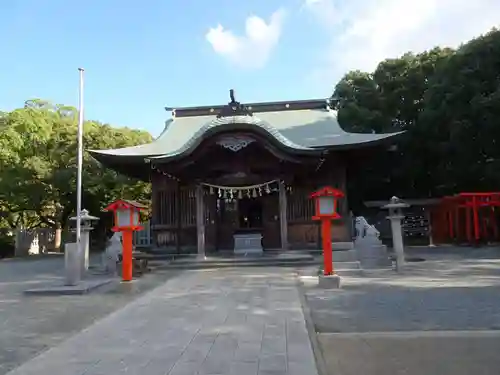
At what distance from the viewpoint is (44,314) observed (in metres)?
7.54

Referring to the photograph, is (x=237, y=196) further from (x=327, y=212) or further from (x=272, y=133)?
(x=327, y=212)

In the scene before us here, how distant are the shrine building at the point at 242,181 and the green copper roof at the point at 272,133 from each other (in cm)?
5

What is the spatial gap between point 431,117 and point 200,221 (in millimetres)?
13869

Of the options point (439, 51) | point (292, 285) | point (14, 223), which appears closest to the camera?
point (292, 285)

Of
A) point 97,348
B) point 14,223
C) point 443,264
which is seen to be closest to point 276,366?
point 97,348

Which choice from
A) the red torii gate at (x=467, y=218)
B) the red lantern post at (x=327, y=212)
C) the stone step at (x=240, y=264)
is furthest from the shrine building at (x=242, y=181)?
the red torii gate at (x=467, y=218)

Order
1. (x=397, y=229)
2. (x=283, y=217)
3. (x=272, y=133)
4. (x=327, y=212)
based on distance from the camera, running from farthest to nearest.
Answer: (x=283, y=217) → (x=272, y=133) → (x=397, y=229) → (x=327, y=212)

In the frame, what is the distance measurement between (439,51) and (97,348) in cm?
2687

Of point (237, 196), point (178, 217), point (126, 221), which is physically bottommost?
point (126, 221)

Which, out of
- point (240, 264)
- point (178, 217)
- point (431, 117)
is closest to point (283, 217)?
point (240, 264)

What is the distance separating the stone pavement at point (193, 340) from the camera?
437 centimetres

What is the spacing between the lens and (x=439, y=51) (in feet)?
87.7

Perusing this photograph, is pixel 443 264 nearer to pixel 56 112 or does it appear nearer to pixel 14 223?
pixel 56 112

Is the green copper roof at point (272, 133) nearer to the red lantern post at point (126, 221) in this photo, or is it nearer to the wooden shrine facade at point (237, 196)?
the wooden shrine facade at point (237, 196)
